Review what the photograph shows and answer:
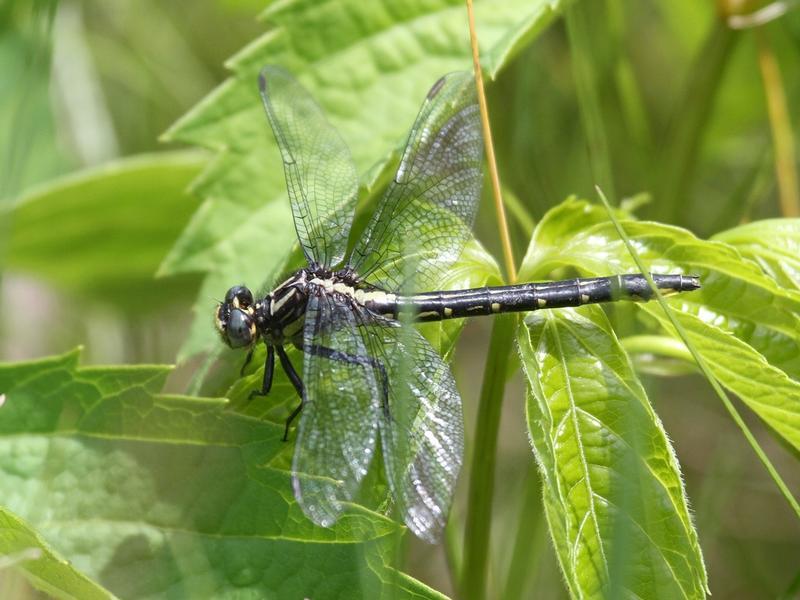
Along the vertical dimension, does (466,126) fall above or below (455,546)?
above

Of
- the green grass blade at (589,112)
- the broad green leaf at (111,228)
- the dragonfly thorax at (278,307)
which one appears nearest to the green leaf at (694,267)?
the dragonfly thorax at (278,307)

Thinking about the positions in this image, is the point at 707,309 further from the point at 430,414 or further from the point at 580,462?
the point at 430,414

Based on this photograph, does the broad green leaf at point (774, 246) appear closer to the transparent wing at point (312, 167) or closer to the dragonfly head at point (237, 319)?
the transparent wing at point (312, 167)

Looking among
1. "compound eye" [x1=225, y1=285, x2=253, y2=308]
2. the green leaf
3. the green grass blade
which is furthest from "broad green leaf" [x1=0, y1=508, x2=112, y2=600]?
the green grass blade

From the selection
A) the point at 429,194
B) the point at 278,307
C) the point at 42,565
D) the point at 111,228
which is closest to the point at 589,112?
the point at 429,194

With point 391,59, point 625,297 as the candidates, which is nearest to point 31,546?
point 625,297

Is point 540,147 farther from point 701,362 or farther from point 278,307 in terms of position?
point 701,362
